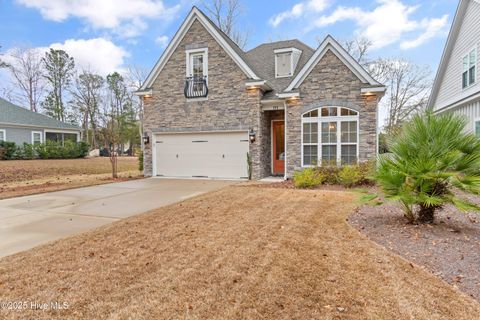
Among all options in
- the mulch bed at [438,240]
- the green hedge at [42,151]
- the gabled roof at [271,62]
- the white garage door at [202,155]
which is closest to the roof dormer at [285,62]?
the gabled roof at [271,62]

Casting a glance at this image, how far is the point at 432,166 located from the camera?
4.64 metres

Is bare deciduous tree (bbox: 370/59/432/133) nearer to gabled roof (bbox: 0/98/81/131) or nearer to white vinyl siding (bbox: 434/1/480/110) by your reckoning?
white vinyl siding (bbox: 434/1/480/110)

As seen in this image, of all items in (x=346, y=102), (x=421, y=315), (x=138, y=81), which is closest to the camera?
(x=421, y=315)

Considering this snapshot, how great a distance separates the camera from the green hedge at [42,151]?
21.0 meters

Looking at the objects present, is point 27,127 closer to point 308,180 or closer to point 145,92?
point 145,92

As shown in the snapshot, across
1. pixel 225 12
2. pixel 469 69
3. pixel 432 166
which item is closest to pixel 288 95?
pixel 469 69

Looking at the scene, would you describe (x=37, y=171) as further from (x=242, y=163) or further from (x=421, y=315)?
(x=421, y=315)

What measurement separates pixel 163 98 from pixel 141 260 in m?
11.0

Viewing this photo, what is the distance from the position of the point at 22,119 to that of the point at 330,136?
24.8 metres

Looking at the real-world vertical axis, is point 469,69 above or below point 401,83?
below

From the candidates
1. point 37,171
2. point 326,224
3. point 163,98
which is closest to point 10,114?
point 37,171

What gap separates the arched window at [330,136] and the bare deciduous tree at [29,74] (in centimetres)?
3661

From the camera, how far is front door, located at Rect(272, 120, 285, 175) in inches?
541

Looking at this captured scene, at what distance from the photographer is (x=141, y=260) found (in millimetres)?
3781
